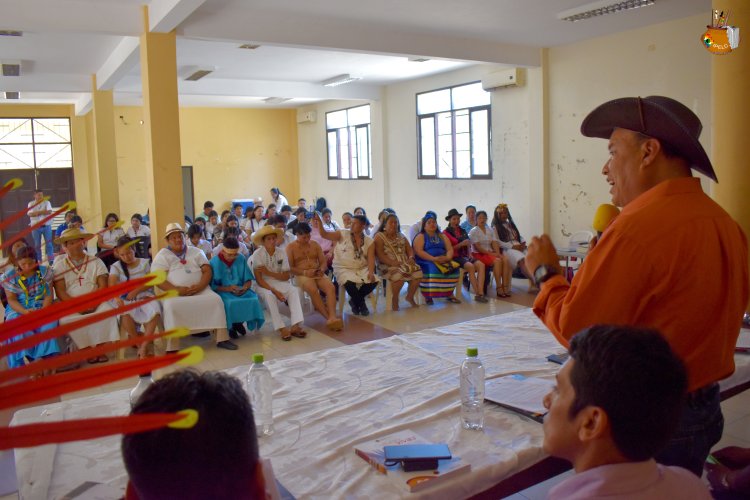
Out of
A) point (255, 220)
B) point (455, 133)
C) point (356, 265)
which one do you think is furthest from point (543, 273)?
point (455, 133)

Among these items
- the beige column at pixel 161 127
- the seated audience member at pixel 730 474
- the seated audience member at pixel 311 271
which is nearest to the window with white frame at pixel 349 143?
the seated audience member at pixel 311 271

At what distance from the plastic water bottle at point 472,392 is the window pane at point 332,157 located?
41.9ft

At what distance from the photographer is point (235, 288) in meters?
5.83

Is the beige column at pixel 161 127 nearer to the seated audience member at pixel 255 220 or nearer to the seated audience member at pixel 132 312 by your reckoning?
the seated audience member at pixel 132 312

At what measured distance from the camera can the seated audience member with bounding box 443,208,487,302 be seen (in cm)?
738

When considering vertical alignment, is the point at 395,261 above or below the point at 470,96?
below

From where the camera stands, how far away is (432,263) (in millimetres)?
7141

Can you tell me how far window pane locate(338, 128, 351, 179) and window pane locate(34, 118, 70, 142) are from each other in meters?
6.40

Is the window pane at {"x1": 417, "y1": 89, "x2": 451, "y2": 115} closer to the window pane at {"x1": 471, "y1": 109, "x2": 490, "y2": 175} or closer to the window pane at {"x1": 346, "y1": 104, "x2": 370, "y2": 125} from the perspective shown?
the window pane at {"x1": 471, "y1": 109, "x2": 490, "y2": 175}

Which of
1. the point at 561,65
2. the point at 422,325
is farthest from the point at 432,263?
the point at 561,65

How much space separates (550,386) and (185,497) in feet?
5.08

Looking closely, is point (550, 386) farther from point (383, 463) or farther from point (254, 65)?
point (254, 65)

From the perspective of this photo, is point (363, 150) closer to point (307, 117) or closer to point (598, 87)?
point (307, 117)

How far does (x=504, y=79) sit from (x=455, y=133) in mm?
1682
